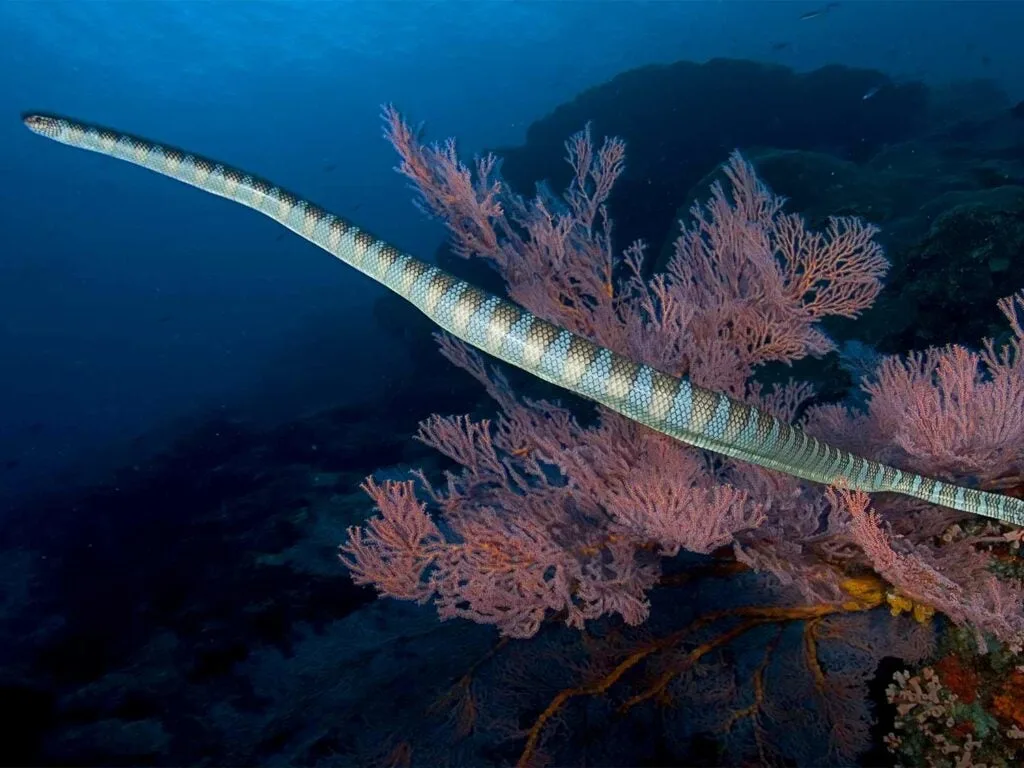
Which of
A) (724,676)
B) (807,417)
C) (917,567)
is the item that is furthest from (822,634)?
(807,417)

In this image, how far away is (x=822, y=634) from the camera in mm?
3645

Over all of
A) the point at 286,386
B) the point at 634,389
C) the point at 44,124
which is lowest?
the point at 286,386

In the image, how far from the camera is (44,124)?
4.11 m

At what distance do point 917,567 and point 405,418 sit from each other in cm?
1046

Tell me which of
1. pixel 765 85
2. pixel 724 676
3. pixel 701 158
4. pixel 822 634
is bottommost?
pixel 724 676

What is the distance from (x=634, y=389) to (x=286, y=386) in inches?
832

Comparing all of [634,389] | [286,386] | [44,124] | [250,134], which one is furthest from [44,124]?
[250,134]

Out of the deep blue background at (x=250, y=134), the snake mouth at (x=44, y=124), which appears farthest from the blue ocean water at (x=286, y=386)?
the snake mouth at (x=44, y=124)

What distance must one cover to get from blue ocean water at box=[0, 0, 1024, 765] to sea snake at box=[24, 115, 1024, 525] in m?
1.57

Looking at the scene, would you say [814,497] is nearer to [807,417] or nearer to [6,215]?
[807,417]

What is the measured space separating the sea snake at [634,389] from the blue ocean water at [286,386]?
1565 millimetres

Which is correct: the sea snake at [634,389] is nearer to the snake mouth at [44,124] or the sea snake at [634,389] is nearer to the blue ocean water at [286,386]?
the blue ocean water at [286,386]

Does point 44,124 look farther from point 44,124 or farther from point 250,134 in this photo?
point 250,134

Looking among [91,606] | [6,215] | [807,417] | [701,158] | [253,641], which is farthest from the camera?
[6,215]
